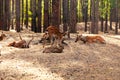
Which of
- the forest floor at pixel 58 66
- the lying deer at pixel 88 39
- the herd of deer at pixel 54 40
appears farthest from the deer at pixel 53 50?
the lying deer at pixel 88 39

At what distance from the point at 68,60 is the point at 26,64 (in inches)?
59.2

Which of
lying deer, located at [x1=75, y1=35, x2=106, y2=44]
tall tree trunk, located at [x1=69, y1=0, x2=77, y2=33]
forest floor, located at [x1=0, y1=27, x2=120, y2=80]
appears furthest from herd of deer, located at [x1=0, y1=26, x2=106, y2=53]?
tall tree trunk, located at [x1=69, y1=0, x2=77, y2=33]

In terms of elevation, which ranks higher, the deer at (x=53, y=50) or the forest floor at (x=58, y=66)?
the deer at (x=53, y=50)

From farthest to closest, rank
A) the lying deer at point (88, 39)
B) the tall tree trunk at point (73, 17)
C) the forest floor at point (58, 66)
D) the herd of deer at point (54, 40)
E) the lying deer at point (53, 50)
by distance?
the tall tree trunk at point (73, 17) < the lying deer at point (88, 39) < the herd of deer at point (54, 40) < the lying deer at point (53, 50) < the forest floor at point (58, 66)

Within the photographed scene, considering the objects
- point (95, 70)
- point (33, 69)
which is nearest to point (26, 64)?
point (33, 69)

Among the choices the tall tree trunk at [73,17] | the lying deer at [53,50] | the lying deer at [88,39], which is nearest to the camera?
the lying deer at [53,50]

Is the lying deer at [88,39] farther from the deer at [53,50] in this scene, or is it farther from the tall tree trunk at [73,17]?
the tall tree trunk at [73,17]

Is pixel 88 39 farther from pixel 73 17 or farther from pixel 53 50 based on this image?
pixel 73 17

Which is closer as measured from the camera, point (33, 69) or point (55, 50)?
point (33, 69)

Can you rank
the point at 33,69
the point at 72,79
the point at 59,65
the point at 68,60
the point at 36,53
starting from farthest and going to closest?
the point at 36,53 → the point at 68,60 → the point at 59,65 → the point at 33,69 → the point at 72,79

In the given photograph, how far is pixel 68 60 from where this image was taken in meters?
9.82

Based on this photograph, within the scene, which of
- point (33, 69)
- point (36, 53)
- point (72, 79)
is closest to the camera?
point (72, 79)

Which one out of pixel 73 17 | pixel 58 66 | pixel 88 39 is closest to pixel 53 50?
pixel 58 66

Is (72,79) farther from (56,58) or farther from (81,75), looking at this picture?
(56,58)
